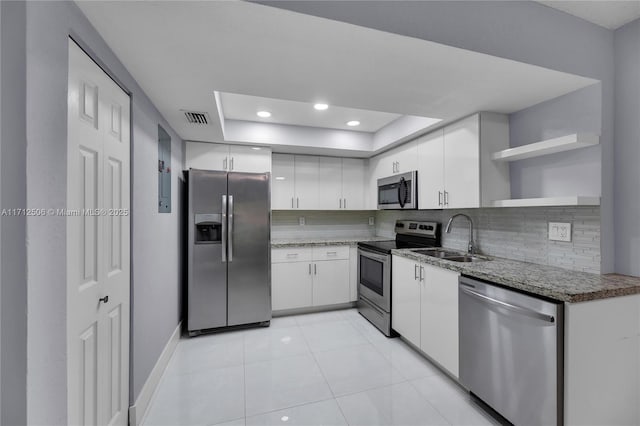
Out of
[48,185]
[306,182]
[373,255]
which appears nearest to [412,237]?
[373,255]

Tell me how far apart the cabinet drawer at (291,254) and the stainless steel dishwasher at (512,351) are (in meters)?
1.89

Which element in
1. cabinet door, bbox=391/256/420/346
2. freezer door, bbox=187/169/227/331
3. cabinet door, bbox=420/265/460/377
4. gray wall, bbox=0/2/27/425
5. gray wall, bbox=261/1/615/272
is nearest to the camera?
gray wall, bbox=0/2/27/425

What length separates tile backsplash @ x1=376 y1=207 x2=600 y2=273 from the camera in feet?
5.90

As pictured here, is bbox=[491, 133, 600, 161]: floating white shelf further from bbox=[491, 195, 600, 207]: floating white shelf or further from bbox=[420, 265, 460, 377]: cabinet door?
bbox=[420, 265, 460, 377]: cabinet door

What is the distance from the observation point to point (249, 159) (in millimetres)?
3391

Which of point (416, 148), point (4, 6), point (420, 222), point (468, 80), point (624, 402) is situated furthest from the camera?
point (420, 222)

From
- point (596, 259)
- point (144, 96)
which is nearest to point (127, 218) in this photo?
point (144, 96)

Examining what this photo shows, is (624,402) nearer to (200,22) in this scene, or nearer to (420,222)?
(420,222)

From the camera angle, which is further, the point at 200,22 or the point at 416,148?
the point at 416,148

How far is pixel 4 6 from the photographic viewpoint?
80 centimetres

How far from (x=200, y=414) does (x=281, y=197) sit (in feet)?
8.02

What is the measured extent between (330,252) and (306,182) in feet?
3.31

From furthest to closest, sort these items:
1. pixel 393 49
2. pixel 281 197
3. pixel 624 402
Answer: pixel 281 197
pixel 624 402
pixel 393 49

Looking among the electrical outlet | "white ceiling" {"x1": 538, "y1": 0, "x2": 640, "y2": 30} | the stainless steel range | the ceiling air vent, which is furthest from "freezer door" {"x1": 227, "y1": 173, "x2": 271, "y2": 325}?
"white ceiling" {"x1": 538, "y1": 0, "x2": 640, "y2": 30}
